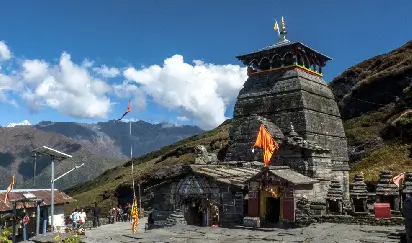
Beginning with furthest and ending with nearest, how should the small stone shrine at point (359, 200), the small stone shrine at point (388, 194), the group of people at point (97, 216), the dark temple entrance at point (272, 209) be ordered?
the group of people at point (97, 216), the dark temple entrance at point (272, 209), the small stone shrine at point (359, 200), the small stone shrine at point (388, 194)

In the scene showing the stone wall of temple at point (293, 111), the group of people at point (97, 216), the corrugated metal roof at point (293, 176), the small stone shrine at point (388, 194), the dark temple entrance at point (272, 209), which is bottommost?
the group of people at point (97, 216)

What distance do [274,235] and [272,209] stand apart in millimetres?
5602

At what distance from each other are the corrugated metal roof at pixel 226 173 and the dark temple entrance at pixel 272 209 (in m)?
2.01

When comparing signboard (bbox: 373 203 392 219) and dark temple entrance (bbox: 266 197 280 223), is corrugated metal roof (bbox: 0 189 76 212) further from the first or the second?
signboard (bbox: 373 203 392 219)

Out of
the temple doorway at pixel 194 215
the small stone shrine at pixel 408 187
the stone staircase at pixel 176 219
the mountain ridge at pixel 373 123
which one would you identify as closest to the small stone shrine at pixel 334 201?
the small stone shrine at pixel 408 187

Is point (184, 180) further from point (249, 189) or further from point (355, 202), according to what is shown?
point (355, 202)

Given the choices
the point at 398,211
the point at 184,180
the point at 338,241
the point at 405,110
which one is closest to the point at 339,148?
the point at 398,211

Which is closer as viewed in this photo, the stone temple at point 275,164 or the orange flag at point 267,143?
the stone temple at point 275,164

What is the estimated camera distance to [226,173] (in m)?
27.4

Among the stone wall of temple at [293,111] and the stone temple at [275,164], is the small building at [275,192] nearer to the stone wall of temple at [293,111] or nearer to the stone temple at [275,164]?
the stone temple at [275,164]

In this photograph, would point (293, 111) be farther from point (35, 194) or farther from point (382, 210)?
point (35, 194)

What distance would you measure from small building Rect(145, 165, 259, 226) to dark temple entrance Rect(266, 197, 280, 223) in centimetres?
139

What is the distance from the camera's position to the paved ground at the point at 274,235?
1856cm

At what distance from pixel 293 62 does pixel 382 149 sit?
2357cm
